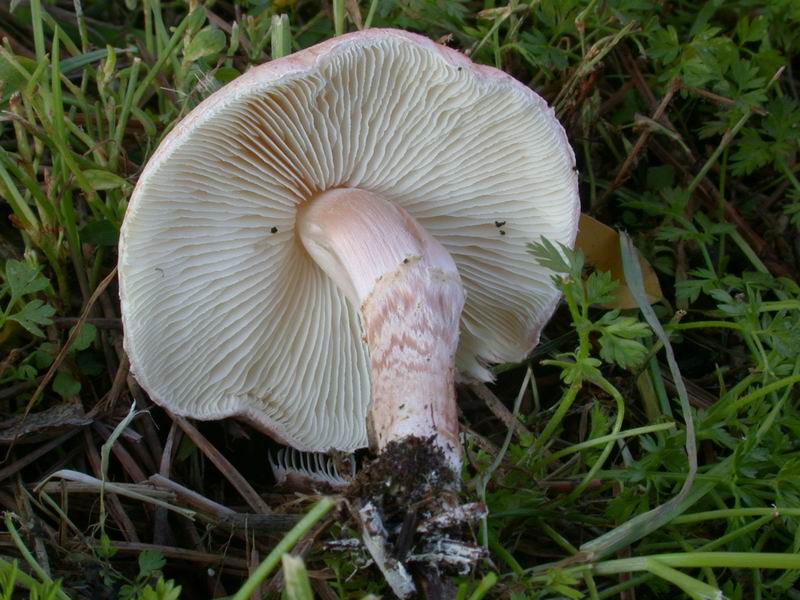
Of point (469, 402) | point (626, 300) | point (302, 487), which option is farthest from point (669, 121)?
point (302, 487)

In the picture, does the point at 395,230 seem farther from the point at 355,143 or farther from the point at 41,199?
the point at 41,199

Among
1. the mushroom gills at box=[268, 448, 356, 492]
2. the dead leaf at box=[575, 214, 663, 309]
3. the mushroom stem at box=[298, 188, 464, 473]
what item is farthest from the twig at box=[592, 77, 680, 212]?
the mushroom gills at box=[268, 448, 356, 492]

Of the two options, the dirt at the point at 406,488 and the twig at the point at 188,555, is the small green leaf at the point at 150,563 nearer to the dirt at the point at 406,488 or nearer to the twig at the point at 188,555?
the twig at the point at 188,555

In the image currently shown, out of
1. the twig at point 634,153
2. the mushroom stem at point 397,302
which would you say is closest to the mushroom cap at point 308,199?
the mushroom stem at point 397,302

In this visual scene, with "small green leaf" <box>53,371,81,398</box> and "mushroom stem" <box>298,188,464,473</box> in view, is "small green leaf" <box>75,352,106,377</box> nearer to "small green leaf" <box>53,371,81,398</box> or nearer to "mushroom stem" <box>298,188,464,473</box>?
"small green leaf" <box>53,371,81,398</box>

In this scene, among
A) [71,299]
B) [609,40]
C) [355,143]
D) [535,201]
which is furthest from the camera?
[609,40]

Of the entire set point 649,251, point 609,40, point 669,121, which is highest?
point 609,40
